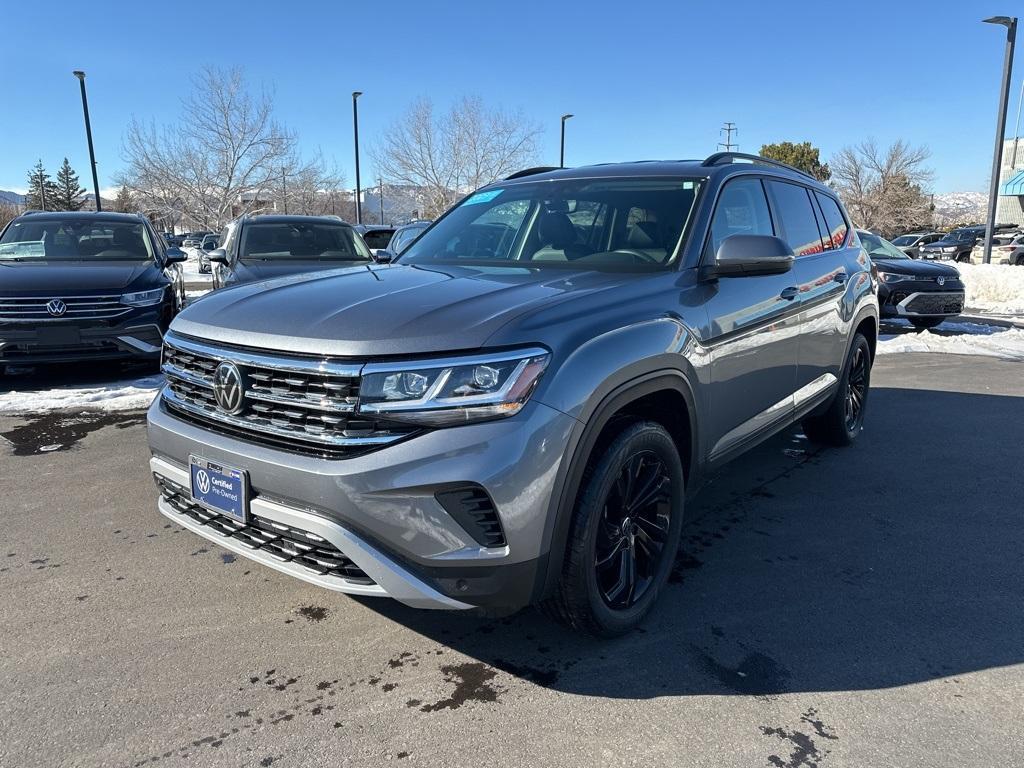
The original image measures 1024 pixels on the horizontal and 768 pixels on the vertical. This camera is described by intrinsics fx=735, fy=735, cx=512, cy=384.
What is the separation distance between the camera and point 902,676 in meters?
2.62

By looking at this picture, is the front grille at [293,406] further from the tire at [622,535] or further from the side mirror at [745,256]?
the side mirror at [745,256]

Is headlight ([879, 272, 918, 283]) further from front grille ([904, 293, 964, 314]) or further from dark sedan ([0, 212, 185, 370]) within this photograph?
dark sedan ([0, 212, 185, 370])

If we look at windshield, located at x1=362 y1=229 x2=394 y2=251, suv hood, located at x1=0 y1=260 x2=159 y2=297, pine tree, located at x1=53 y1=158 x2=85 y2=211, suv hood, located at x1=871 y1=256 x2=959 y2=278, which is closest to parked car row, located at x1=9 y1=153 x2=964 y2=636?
suv hood, located at x1=0 y1=260 x2=159 y2=297

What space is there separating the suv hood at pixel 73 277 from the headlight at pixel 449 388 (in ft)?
18.2

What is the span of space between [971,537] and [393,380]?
330cm

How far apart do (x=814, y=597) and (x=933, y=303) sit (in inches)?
393

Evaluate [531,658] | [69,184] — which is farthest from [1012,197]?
[69,184]

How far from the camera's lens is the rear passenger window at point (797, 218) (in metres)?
4.19

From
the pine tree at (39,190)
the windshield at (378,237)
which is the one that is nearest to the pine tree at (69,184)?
the pine tree at (39,190)

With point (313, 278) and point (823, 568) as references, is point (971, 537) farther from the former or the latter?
point (313, 278)

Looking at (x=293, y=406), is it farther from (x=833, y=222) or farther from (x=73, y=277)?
(x=73, y=277)

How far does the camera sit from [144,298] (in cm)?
689

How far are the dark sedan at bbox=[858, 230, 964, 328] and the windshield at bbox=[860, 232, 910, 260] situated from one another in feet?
1.52

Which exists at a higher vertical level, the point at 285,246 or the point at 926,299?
the point at 285,246
